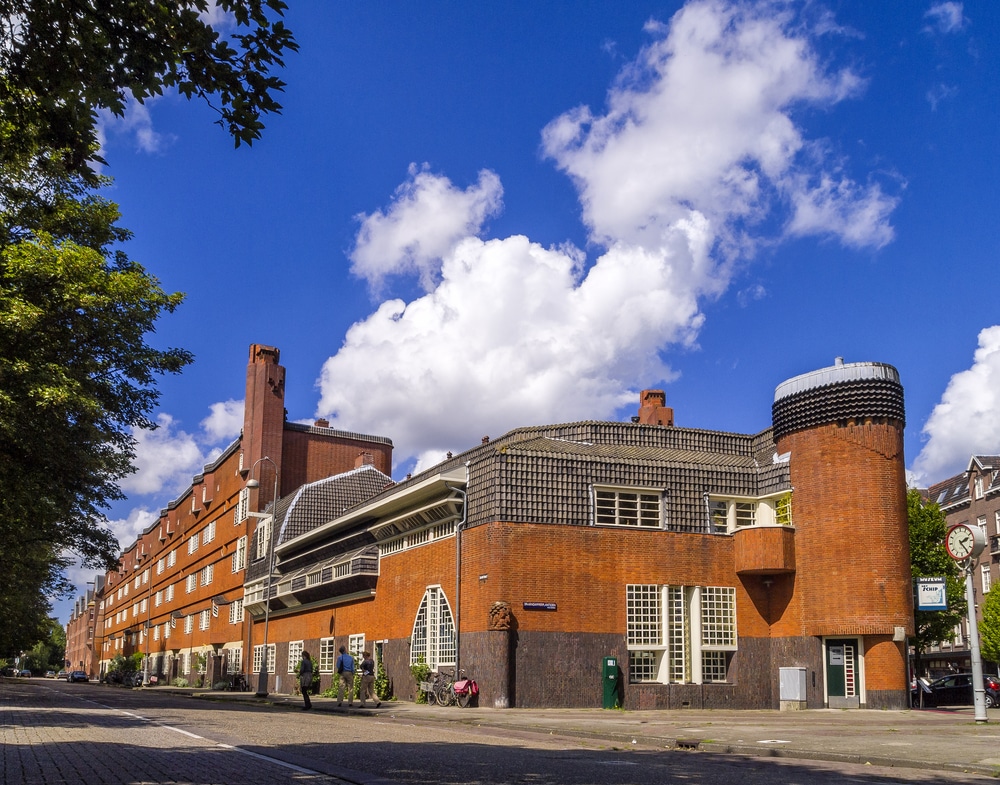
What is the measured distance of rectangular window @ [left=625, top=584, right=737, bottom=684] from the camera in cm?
2988

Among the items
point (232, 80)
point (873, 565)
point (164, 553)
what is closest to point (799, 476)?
point (873, 565)

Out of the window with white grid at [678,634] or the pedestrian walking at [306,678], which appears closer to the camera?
the pedestrian walking at [306,678]

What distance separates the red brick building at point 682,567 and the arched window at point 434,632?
73 mm

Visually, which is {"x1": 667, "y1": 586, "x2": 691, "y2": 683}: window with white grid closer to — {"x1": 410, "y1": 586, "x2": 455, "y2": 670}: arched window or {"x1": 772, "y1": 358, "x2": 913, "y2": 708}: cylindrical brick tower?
{"x1": 772, "y1": 358, "x2": 913, "y2": 708}: cylindrical brick tower

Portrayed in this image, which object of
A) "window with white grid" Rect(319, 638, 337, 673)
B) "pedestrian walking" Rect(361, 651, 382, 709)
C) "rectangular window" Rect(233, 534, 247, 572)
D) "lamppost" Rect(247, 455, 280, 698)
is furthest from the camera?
"rectangular window" Rect(233, 534, 247, 572)

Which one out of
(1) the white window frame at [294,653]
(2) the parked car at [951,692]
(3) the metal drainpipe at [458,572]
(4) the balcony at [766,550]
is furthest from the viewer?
(1) the white window frame at [294,653]

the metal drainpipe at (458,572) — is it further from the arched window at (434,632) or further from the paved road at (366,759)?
the paved road at (366,759)

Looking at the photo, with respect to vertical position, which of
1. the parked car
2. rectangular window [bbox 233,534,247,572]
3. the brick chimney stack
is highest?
the brick chimney stack

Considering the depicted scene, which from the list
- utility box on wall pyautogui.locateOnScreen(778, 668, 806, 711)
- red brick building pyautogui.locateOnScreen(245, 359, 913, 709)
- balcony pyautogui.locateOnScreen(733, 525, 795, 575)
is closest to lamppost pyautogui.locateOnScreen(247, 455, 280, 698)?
red brick building pyautogui.locateOnScreen(245, 359, 913, 709)

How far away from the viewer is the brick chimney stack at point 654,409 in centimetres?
4722

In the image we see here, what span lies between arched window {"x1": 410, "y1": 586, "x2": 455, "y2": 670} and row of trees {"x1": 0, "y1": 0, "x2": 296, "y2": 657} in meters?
9.81

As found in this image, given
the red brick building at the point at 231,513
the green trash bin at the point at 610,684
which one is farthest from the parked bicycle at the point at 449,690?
the red brick building at the point at 231,513

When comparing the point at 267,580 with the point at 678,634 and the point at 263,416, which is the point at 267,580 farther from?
the point at 678,634

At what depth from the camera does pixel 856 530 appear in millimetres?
29203
